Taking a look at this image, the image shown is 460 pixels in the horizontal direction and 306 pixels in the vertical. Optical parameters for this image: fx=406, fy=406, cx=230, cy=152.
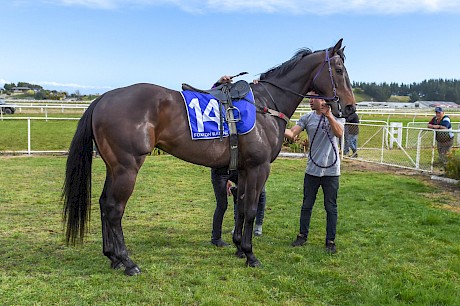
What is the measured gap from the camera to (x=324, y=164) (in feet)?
16.3

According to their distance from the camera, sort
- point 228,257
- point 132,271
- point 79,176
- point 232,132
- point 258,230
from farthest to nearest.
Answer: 1. point 258,230
2. point 228,257
3. point 232,132
4. point 79,176
5. point 132,271

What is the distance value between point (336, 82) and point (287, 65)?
60cm

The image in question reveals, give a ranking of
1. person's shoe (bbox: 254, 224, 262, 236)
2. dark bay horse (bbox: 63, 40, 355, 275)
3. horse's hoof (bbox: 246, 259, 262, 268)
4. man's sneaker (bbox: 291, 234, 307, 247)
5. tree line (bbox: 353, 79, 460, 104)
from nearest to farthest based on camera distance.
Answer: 1. dark bay horse (bbox: 63, 40, 355, 275)
2. horse's hoof (bbox: 246, 259, 262, 268)
3. man's sneaker (bbox: 291, 234, 307, 247)
4. person's shoe (bbox: 254, 224, 262, 236)
5. tree line (bbox: 353, 79, 460, 104)

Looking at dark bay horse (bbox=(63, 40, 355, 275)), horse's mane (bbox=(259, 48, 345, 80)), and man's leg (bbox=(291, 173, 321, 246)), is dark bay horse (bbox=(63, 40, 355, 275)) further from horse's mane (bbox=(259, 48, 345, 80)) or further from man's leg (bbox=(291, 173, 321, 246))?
man's leg (bbox=(291, 173, 321, 246))

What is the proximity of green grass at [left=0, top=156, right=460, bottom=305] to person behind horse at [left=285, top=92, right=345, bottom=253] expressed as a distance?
0.26 metres

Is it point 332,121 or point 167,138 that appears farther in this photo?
point 332,121

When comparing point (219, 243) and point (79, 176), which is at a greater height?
point (79, 176)

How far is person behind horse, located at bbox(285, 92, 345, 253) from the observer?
490cm

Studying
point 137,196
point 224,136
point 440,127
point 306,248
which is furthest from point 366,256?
point 440,127

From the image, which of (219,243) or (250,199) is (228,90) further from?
(219,243)

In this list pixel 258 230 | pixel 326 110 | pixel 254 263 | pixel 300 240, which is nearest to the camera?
pixel 254 263

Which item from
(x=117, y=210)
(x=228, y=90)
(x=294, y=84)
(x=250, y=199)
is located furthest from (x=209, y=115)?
(x=117, y=210)

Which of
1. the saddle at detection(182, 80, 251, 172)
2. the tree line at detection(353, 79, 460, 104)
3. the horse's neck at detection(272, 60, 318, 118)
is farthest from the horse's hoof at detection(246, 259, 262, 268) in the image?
the tree line at detection(353, 79, 460, 104)

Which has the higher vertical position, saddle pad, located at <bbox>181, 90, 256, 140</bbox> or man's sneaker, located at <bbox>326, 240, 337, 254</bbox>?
saddle pad, located at <bbox>181, 90, 256, 140</bbox>
